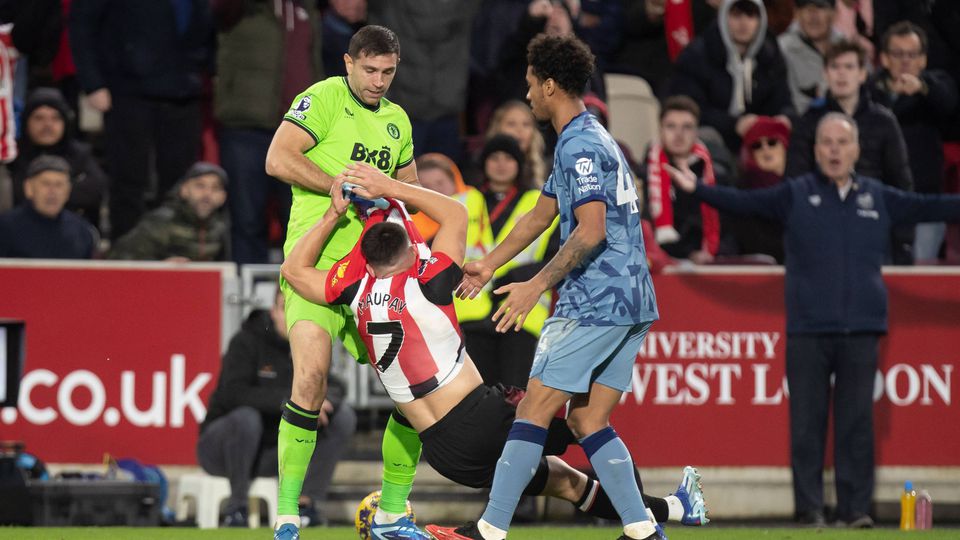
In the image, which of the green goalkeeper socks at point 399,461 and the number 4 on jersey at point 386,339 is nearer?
the number 4 on jersey at point 386,339

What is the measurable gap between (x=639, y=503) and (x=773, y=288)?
4.40 m

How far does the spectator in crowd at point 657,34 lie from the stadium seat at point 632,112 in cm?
19

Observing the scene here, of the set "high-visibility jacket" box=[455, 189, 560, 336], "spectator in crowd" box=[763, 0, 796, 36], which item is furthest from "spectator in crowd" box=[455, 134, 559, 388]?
"spectator in crowd" box=[763, 0, 796, 36]

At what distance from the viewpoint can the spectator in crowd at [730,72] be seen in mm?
13531

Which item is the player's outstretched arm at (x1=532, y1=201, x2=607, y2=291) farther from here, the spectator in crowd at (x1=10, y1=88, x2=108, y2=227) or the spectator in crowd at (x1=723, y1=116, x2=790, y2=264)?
the spectator in crowd at (x1=10, y1=88, x2=108, y2=227)

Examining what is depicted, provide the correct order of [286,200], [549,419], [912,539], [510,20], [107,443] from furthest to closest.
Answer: [510,20] < [286,200] < [107,443] < [912,539] < [549,419]

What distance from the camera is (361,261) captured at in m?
7.96

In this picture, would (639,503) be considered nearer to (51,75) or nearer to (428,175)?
(428,175)

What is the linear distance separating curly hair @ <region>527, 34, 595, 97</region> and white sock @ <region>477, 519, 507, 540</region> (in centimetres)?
199

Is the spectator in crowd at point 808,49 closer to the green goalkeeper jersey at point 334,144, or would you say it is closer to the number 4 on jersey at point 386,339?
the green goalkeeper jersey at point 334,144

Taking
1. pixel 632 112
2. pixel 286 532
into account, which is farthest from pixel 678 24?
pixel 286 532

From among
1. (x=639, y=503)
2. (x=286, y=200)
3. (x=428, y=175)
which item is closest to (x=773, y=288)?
(x=428, y=175)

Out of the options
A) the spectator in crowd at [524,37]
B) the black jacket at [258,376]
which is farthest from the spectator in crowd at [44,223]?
the spectator in crowd at [524,37]

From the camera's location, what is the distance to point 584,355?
24.8ft
